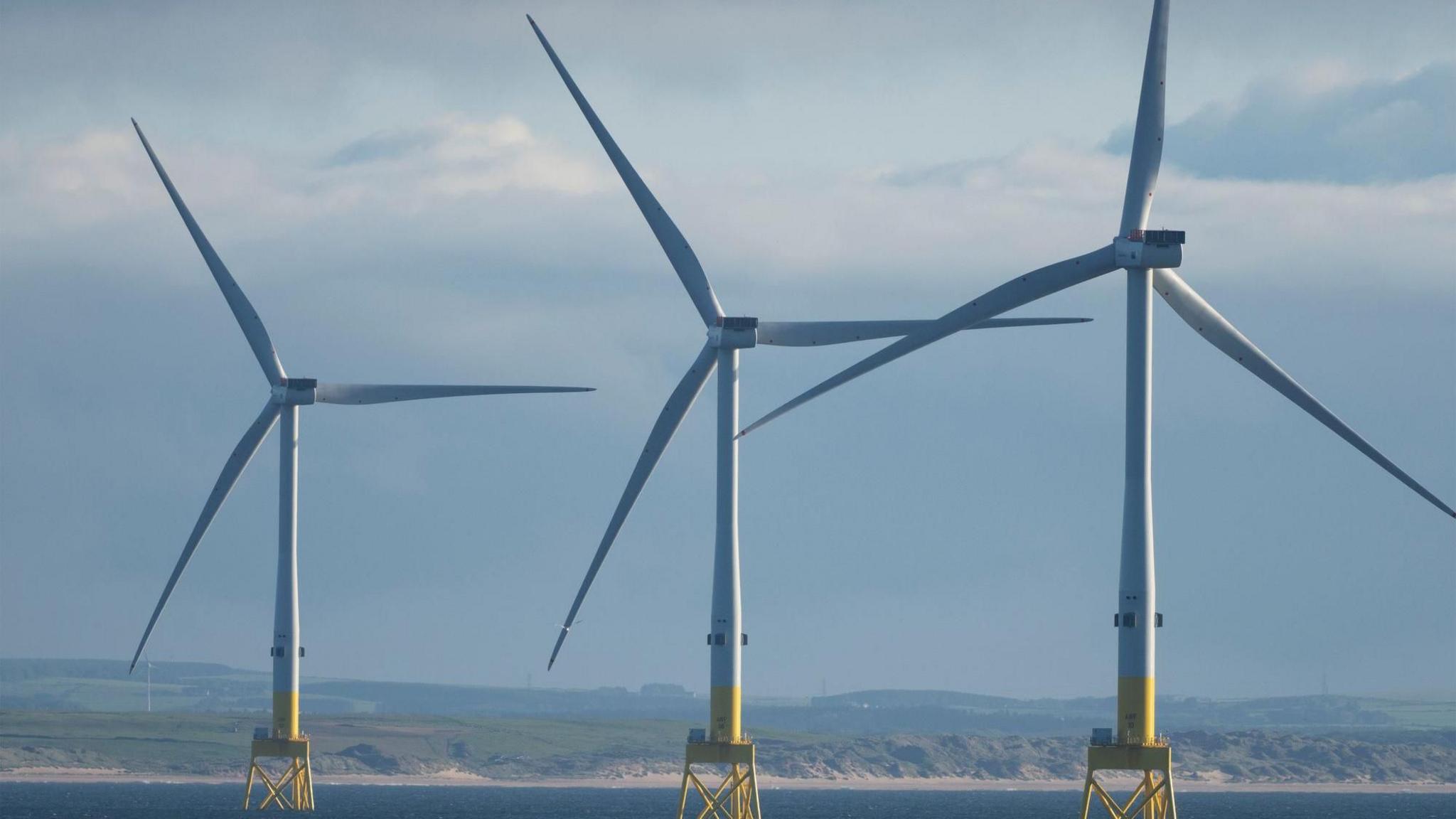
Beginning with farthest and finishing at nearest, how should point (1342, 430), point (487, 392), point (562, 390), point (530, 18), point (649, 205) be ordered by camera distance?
point (487, 392), point (562, 390), point (649, 205), point (530, 18), point (1342, 430)

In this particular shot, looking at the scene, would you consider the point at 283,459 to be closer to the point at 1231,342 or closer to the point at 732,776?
the point at 732,776

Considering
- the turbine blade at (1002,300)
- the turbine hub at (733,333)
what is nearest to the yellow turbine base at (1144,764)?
the turbine blade at (1002,300)

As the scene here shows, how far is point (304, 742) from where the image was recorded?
161000 millimetres

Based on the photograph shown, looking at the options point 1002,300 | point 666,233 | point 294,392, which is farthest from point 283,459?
point 1002,300

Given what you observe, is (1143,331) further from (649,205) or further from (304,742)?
(304,742)

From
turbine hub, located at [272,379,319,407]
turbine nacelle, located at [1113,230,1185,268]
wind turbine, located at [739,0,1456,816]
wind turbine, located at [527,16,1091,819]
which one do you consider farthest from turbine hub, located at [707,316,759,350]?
turbine hub, located at [272,379,319,407]

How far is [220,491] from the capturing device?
148625 mm

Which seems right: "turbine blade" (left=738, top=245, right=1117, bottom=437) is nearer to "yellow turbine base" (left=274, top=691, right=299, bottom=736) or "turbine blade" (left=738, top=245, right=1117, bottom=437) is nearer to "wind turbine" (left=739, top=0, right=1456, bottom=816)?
"wind turbine" (left=739, top=0, right=1456, bottom=816)

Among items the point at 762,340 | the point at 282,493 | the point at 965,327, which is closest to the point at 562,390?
the point at 762,340

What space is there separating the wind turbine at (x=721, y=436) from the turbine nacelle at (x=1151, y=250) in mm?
19495

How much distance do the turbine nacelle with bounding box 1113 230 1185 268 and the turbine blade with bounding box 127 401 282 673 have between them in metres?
70.3

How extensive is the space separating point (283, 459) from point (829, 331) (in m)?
49.5

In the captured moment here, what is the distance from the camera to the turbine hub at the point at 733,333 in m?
125

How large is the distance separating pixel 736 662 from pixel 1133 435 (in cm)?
3443
